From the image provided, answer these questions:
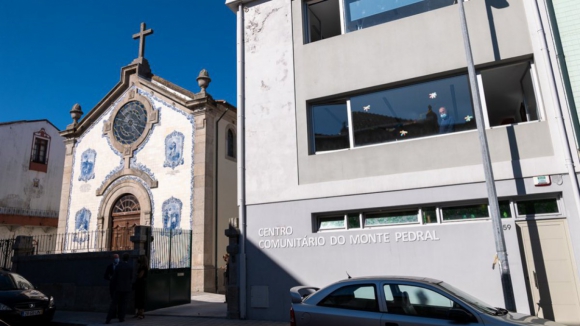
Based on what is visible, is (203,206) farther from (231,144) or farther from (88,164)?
(88,164)

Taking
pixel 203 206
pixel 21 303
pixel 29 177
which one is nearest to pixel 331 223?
pixel 21 303

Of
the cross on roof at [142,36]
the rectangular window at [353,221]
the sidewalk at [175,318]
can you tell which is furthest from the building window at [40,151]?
the rectangular window at [353,221]

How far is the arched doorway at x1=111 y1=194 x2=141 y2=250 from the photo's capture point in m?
18.5

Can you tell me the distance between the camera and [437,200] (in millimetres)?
9039

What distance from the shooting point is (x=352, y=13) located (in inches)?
446

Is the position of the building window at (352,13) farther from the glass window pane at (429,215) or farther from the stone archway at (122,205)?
the stone archway at (122,205)

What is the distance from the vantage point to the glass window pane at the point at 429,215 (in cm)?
913

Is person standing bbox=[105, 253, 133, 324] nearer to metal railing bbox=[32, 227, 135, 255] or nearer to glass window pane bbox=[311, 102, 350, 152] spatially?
glass window pane bbox=[311, 102, 350, 152]

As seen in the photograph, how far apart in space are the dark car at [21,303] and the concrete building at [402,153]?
4.86 meters

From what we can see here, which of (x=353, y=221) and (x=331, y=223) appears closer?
(x=353, y=221)

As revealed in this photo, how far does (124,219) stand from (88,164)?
12.6ft

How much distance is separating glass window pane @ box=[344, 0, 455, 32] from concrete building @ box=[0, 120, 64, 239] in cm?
2439

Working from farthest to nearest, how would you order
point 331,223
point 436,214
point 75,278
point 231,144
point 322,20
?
1. point 231,144
2. point 75,278
3. point 322,20
4. point 331,223
5. point 436,214

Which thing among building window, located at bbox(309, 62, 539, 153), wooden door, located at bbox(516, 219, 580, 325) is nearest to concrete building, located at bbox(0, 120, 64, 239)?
building window, located at bbox(309, 62, 539, 153)
